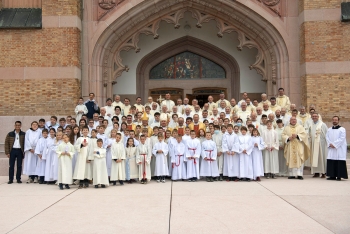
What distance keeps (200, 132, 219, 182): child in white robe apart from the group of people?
0.03 metres

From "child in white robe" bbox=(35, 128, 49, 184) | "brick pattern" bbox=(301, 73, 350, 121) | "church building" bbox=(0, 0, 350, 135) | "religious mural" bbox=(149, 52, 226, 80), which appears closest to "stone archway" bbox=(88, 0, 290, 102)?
"church building" bbox=(0, 0, 350, 135)

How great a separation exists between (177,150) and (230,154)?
55.6 inches

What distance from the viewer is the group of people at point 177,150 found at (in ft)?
31.9

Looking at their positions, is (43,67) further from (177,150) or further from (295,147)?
(295,147)

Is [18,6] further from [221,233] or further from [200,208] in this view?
[221,233]

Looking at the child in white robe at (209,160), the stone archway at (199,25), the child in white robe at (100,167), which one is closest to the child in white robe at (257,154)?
the child in white robe at (209,160)

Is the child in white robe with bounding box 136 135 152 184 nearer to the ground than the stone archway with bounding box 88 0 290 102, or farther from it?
nearer to the ground

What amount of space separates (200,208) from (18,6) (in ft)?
36.7

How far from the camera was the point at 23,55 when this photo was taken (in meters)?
13.5

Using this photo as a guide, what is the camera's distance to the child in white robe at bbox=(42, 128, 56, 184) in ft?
33.7

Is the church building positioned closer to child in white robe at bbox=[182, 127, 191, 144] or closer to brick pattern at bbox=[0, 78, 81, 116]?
brick pattern at bbox=[0, 78, 81, 116]

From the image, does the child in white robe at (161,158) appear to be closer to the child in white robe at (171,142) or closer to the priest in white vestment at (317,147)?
the child in white robe at (171,142)

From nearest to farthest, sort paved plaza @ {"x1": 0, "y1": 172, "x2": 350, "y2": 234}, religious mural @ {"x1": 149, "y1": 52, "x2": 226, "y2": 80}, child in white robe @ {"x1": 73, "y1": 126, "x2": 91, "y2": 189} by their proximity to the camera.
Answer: paved plaza @ {"x1": 0, "y1": 172, "x2": 350, "y2": 234}, child in white robe @ {"x1": 73, "y1": 126, "x2": 91, "y2": 189}, religious mural @ {"x1": 149, "y1": 52, "x2": 226, "y2": 80}

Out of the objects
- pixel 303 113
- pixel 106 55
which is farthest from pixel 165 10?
pixel 303 113
